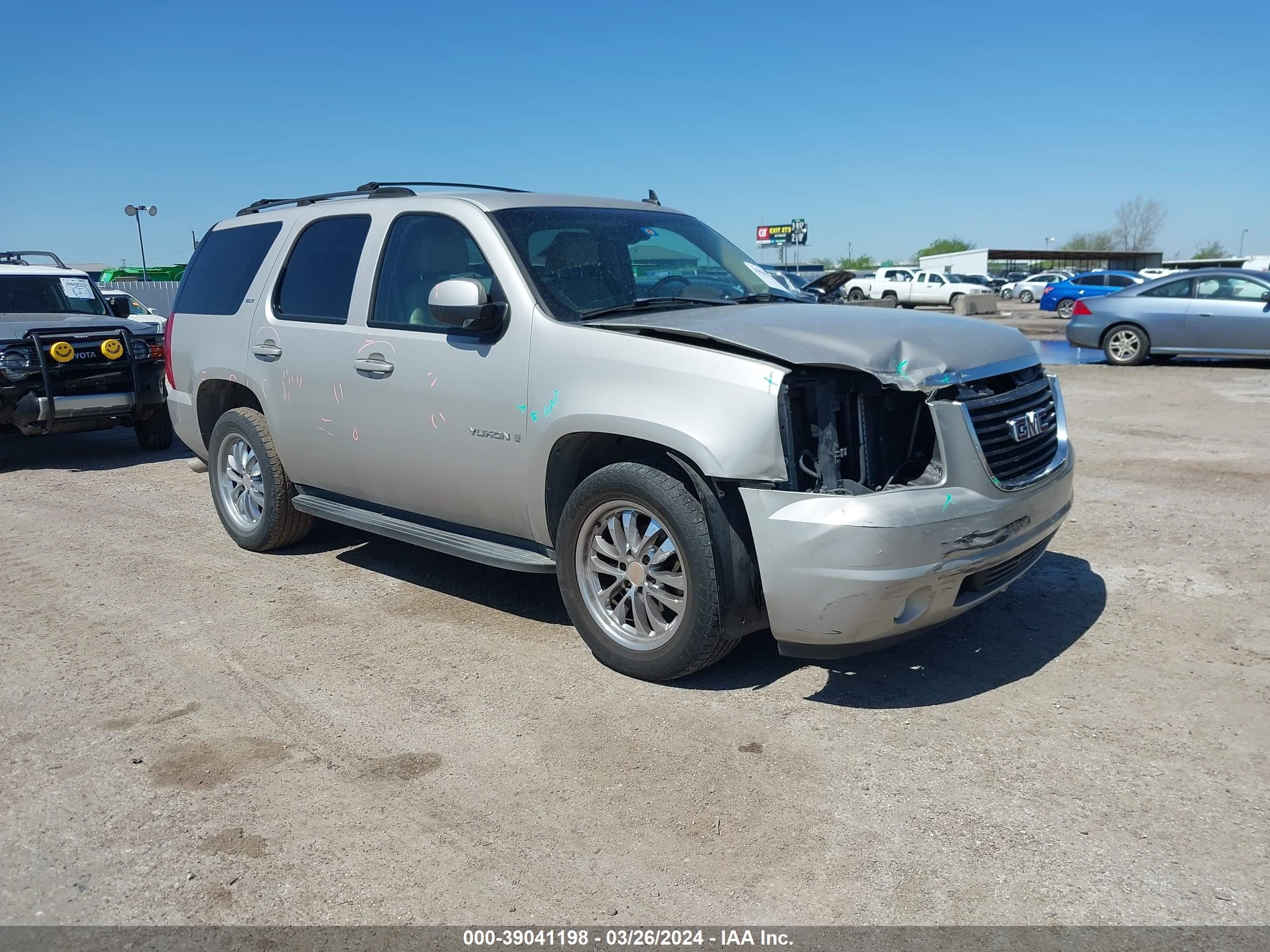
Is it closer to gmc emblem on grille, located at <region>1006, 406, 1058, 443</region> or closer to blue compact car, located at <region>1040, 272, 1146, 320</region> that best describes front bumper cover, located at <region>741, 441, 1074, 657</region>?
gmc emblem on grille, located at <region>1006, 406, 1058, 443</region>

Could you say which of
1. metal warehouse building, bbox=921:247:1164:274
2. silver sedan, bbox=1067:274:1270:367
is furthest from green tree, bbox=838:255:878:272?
silver sedan, bbox=1067:274:1270:367

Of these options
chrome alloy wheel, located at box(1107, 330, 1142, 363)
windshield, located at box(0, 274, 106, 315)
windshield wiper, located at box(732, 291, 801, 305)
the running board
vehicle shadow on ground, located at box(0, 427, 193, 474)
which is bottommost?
vehicle shadow on ground, located at box(0, 427, 193, 474)

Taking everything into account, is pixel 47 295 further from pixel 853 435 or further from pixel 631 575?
pixel 853 435

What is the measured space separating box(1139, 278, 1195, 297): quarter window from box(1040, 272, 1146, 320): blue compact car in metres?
16.0

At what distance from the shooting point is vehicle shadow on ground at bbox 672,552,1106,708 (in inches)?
157

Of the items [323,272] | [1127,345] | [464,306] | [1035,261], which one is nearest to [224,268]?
[323,272]

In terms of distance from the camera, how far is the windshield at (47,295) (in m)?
10.2

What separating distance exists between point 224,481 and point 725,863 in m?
4.58

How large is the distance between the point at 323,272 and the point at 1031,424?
3.66 meters

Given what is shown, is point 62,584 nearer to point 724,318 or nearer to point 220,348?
point 220,348

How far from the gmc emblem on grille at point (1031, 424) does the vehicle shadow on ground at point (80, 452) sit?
27.3 ft

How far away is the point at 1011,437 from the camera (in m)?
3.91

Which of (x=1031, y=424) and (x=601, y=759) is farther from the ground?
(x=1031, y=424)

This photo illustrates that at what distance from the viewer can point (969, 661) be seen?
4.25 meters
